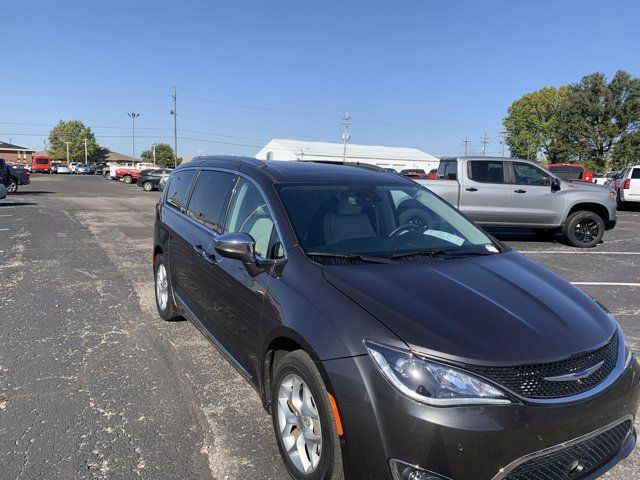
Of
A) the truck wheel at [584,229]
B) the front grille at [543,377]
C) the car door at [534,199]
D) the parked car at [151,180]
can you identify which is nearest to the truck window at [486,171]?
the car door at [534,199]

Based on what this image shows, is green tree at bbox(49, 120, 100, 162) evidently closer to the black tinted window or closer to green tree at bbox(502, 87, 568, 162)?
green tree at bbox(502, 87, 568, 162)

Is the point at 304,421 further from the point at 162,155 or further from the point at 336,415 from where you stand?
the point at 162,155

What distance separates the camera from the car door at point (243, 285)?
117 inches

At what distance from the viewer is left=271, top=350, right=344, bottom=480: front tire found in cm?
224

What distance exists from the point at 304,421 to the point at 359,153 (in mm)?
84660

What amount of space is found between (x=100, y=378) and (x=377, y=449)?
2679 mm

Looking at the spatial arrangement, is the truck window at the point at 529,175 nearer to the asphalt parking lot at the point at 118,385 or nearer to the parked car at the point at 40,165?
the asphalt parking lot at the point at 118,385

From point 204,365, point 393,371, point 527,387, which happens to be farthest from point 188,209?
point 527,387

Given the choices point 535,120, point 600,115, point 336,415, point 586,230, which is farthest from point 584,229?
point 535,120

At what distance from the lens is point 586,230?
10586 millimetres

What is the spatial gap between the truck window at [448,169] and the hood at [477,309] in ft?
27.9

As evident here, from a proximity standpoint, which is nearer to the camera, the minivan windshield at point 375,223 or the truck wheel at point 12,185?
the minivan windshield at point 375,223

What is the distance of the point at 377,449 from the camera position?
2.04 m

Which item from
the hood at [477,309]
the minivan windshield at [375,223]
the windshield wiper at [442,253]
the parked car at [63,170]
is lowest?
the hood at [477,309]
